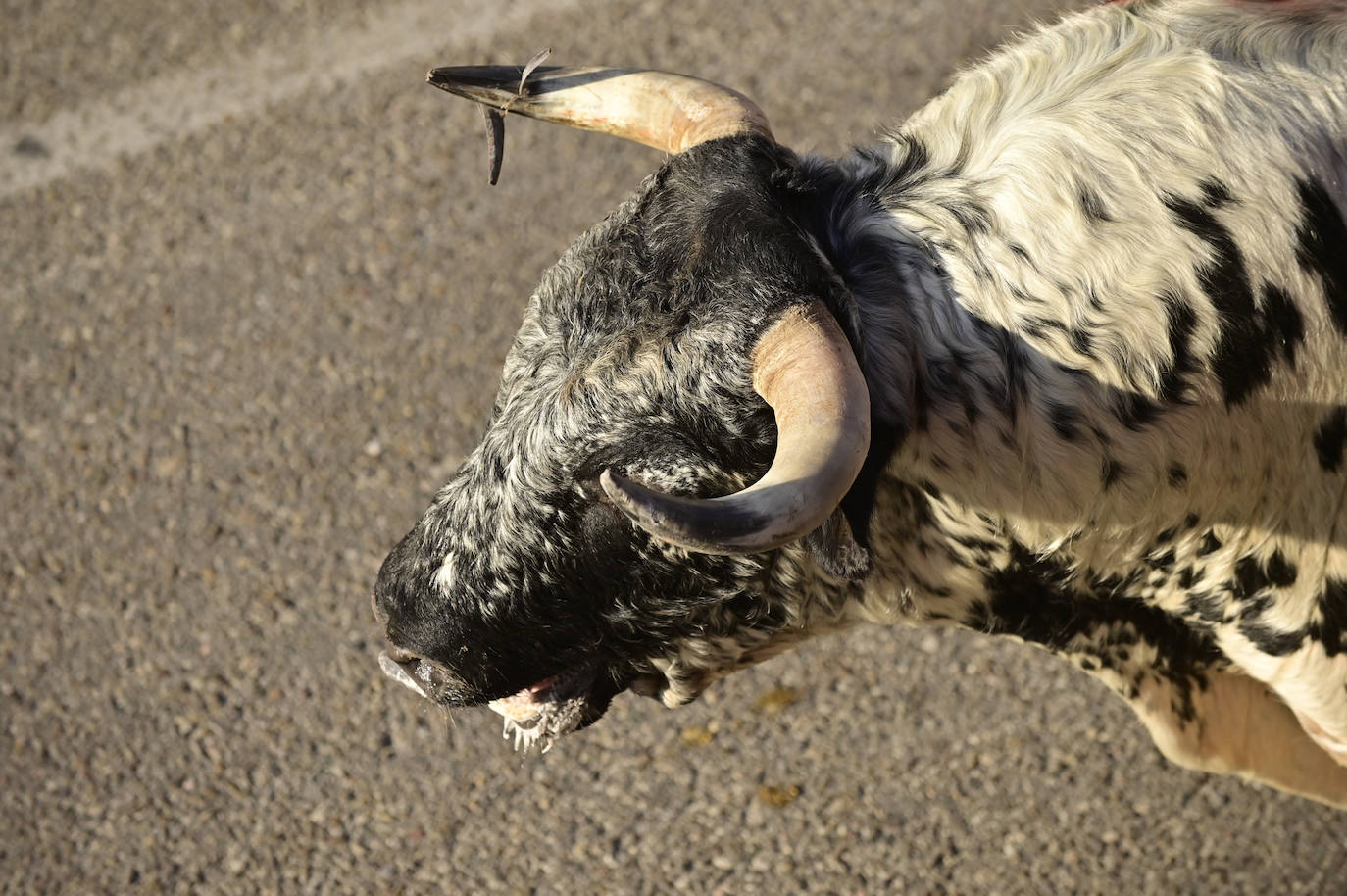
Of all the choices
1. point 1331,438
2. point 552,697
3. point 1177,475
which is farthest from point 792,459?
point 1331,438

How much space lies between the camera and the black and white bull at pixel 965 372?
2.21 m

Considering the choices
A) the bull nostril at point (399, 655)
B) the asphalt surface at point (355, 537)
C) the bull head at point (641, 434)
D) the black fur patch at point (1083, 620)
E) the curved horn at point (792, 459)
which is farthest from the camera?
the asphalt surface at point (355, 537)

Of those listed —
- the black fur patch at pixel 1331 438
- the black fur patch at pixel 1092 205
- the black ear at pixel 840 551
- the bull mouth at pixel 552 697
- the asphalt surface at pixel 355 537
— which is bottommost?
the asphalt surface at pixel 355 537

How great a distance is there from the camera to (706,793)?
363cm

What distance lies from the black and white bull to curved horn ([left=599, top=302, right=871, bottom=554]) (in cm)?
1

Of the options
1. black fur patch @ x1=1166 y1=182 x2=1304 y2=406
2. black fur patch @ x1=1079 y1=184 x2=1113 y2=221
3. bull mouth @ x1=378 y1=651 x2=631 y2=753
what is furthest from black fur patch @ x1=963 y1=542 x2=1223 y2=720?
bull mouth @ x1=378 y1=651 x2=631 y2=753

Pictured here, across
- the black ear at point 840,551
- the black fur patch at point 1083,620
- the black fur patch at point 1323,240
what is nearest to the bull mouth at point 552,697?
the black ear at point 840,551

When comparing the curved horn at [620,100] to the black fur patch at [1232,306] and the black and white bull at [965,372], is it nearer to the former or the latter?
the black and white bull at [965,372]

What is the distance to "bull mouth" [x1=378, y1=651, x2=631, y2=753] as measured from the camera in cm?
263

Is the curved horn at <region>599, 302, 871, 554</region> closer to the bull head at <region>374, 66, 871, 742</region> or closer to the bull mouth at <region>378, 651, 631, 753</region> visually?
the bull head at <region>374, 66, 871, 742</region>

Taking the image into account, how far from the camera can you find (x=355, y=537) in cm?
425

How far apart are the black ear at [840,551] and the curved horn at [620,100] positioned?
0.81 meters

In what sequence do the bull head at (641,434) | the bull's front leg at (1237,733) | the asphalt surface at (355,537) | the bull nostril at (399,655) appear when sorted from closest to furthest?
the bull head at (641,434) < the bull nostril at (399,655) < the bull's front leg at (1237,733) < the asphalt surface at (355,537)

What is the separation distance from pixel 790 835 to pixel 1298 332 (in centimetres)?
198
